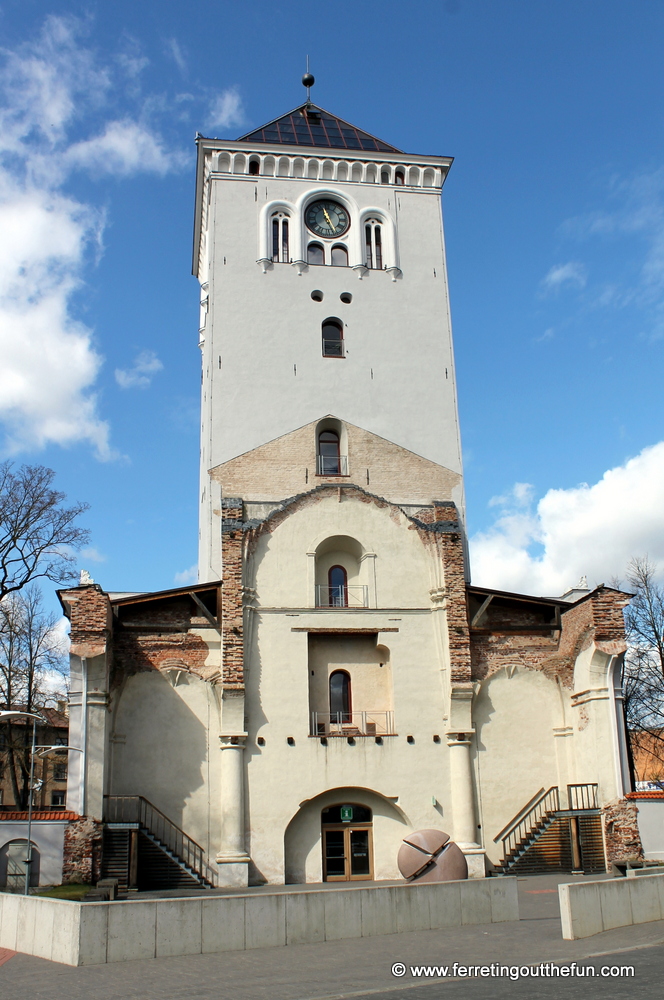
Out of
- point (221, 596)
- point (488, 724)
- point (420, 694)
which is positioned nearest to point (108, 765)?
point (221, 596)

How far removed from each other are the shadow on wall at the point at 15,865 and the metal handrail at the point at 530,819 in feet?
43.6

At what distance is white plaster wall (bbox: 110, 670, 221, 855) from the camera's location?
87.8 ft

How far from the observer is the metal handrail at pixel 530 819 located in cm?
2780

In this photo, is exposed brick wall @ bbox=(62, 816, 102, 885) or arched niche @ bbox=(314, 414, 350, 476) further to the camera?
arched niche @ bbox=(314, 414, 350, 476)

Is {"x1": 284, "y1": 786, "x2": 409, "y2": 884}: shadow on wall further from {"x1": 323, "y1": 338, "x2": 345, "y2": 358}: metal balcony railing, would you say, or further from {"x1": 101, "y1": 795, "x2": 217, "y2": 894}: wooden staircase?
{"x1": 323, "y1": 338, "x2": 345, "y2": 358}: metal balcony railing

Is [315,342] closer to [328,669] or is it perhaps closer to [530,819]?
[328,669]

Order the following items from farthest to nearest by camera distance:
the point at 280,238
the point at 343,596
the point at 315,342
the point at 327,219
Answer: the point at 327,219 < the point at 280,238 < the point at 315,342 < the point at 343,596

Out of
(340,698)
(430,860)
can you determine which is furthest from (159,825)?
(430,860)

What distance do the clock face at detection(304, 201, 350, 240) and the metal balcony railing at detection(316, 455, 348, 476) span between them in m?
9.34

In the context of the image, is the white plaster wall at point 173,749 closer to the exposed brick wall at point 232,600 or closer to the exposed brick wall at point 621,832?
the exposed brick wall at point 232,600

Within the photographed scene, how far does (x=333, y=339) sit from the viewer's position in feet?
117

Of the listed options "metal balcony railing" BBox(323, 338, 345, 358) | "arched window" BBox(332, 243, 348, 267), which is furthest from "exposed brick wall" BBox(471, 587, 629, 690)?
"arched window" BBox(332, 243, 348, 267)

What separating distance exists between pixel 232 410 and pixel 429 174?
1392cm

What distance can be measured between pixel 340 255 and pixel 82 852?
930 inches
